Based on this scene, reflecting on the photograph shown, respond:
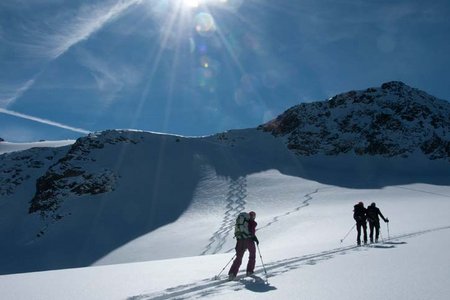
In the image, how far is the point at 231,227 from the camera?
109 feet

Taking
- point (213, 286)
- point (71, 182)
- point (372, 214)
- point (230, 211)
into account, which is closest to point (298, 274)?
point (213, 286)

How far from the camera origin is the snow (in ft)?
27.8

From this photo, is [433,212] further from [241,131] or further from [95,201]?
[241,131]

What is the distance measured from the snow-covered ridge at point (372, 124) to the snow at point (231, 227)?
14.1ft

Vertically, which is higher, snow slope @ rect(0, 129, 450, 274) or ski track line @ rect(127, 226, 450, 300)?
snow slope @ rect(0, 129, 450, 274)

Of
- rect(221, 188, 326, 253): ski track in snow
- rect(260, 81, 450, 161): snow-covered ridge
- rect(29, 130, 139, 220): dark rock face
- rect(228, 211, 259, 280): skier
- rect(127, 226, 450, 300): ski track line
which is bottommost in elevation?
rect(127, 226, 450, 300): ski track line

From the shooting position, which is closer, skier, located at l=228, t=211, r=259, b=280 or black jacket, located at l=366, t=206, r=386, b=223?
skier, located at l=228, t=211, r=259, b=280

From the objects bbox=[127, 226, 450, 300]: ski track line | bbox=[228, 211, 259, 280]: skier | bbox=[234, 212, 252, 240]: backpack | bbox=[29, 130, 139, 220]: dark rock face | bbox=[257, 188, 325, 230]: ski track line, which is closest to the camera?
bbox=[127, 226, 450, 300]: ski track line

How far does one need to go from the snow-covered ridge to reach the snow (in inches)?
169

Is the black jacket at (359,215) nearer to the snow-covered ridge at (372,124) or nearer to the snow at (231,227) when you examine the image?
the snow at (231,227)

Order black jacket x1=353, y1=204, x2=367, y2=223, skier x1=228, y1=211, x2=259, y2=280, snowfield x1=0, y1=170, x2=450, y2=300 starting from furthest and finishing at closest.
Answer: black jacket x1=353, y1=204, x2=367, y2=223, skier x1=228, y1=211, x2=259, y2=280, snowfield x1=0, y1=170, x2=450, y2=300

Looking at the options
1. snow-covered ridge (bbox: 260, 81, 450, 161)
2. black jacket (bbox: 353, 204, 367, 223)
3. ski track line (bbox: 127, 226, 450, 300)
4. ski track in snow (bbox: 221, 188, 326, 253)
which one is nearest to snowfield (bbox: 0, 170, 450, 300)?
ski track line (bbox: 127, 226, 450, 300)

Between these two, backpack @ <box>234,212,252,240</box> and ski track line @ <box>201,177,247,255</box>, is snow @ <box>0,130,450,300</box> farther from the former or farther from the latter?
backpack @ <box>234,212,252,240</box>

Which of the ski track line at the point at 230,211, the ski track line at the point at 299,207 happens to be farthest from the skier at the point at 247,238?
the ski track line at the point at 299,207
